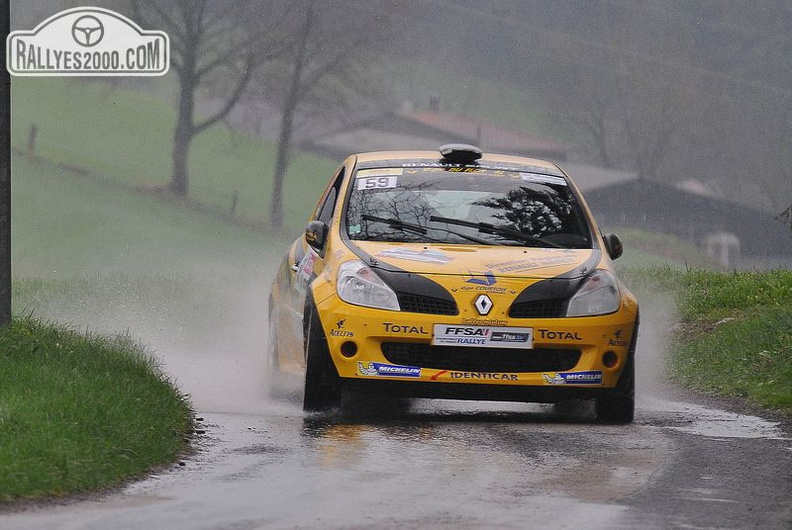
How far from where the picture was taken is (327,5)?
3894cm

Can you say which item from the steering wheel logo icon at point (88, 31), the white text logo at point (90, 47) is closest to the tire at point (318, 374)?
the white text logo at point (90, 47)

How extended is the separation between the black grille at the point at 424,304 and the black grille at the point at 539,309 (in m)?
0.37

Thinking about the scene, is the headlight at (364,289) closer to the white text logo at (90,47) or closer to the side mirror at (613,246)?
the side mirror at (613,246)

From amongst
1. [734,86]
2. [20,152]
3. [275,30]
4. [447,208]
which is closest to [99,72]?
[20,152]

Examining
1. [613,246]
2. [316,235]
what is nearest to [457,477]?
[316,235]

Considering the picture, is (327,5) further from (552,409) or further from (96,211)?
(552,409)

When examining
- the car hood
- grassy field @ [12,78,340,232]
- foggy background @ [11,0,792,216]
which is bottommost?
the car hood

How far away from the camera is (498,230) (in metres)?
10.2

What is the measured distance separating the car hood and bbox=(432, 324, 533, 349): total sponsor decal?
0.34 metres

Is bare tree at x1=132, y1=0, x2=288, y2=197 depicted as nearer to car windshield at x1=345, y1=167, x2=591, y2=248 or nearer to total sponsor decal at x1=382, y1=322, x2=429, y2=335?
car windshield at x1=345, y1=167, x2=591, y2=248

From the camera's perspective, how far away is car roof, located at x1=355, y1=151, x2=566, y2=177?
10984 millimetres

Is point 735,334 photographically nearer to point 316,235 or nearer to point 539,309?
point 539,309

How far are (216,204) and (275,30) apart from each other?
179 inches

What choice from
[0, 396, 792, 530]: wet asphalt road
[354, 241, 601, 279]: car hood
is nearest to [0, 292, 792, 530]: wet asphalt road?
[0, 396, 792, 530]: wet asphalt road
